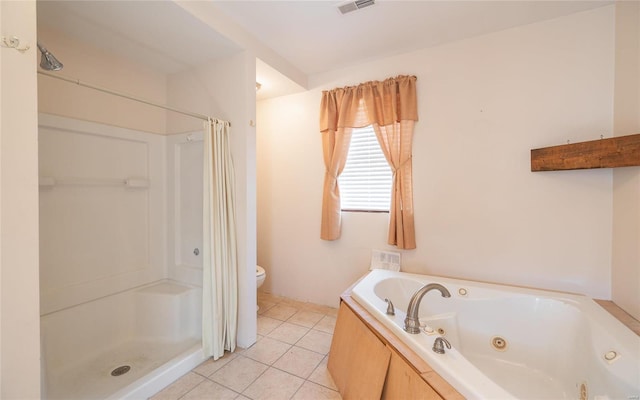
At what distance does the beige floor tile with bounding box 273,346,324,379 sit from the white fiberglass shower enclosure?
63 cm

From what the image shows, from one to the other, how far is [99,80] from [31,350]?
2.05m

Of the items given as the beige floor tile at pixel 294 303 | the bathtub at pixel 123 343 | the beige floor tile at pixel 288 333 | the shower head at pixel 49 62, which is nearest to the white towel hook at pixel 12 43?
the shower head at pixel 49 62

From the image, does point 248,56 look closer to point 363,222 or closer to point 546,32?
point 363,222

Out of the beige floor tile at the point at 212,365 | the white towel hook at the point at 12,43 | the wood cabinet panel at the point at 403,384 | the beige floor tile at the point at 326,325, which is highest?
the white towel hook at the point at 12,43

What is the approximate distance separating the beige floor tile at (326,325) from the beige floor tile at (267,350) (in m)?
0.37

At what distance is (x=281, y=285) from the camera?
3.11 metres

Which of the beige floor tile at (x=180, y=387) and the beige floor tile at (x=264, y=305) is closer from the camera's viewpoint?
the beige floor tile at (x=180, y=387)

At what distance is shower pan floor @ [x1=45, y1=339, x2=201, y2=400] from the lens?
1.58 metres

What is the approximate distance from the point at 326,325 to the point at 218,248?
125 cm

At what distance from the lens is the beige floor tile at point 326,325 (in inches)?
94.7

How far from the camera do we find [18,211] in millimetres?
992

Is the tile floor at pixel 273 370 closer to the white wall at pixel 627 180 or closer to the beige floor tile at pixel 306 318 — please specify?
the beige floor tile at pixel 306 318

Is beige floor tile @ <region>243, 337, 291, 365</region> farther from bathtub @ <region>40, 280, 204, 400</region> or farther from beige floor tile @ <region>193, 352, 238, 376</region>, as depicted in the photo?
bathtub @ <region>40, 280, 204, 400</region>

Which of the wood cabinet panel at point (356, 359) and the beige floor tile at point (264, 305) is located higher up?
the wood cabinet panel at point (356, 359)
